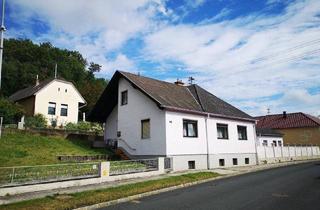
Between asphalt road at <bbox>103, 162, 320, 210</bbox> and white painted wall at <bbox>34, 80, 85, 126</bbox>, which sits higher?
white painted wall at <bbox>34, 80, 85, 126</bbox>

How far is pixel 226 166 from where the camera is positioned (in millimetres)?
23719

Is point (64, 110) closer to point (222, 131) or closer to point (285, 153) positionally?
point (222, 131)

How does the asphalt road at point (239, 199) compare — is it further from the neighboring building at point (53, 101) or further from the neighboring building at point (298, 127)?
the neighboring building at point (298, 127)

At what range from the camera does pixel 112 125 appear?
2678 cm

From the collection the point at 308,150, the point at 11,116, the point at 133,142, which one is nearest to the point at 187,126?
the point at 133,142

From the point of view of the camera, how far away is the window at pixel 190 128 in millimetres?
21455

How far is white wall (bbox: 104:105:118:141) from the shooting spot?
26.3 meters

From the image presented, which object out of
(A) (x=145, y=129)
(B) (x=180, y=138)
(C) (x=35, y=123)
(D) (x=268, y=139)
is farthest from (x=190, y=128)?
(D) (x=268, y=139)

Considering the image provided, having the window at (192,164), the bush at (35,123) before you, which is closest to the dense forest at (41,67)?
the bush at (35,123)

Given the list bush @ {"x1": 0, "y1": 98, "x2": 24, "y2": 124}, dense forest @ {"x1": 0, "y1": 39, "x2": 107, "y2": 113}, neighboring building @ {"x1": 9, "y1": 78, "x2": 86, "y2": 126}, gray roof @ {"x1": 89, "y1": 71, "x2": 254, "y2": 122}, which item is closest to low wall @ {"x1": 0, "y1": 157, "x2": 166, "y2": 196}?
gray roof @ {"x1": 89, "y1": 71, "x2": 254, "y2": 122}

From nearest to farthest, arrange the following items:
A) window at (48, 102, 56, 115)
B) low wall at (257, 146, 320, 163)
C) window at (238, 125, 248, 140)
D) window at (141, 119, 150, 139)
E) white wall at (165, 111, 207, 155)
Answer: white wall at (165, 111, 207, 155) → window at (141, 119, 150, 139) → window at (238, 125, 248, 140) → low wall at (257, 146, 320, 163) → window at (48, 102, 56, 115)

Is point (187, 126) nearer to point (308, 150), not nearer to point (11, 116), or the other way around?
point (11, 116)

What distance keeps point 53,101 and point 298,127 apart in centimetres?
4046

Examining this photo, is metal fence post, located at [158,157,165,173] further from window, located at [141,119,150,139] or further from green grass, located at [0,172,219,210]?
window, located at [141,119,150,139]
